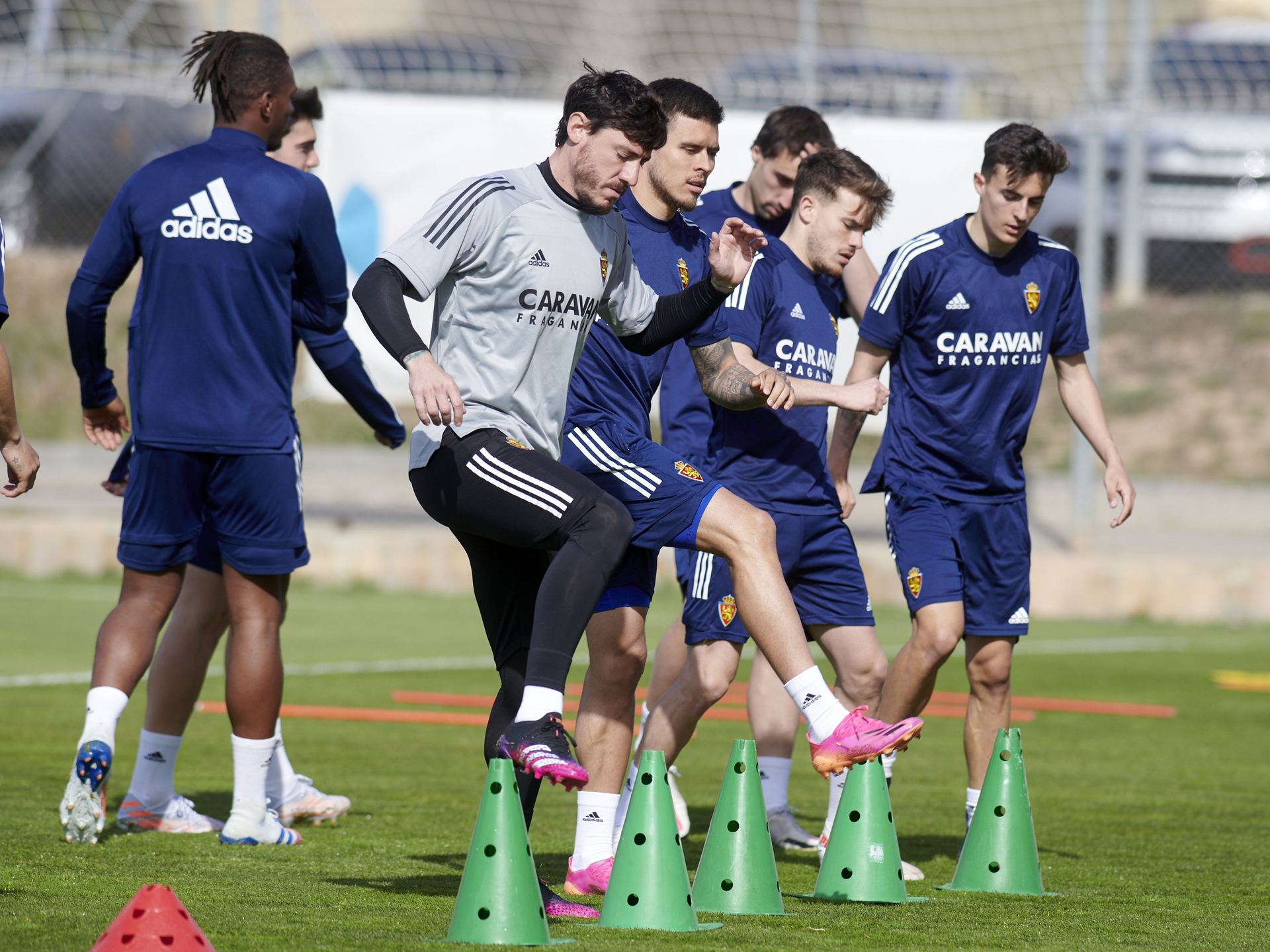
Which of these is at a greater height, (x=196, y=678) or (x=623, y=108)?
(x=623, y=108)

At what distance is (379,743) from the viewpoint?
23.9ft

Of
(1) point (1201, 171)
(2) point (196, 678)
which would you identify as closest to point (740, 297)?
(2) point (196, 678)

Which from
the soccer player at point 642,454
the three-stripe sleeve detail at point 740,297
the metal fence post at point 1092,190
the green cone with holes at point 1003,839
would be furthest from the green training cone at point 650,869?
the metal fence post at point 1092,190

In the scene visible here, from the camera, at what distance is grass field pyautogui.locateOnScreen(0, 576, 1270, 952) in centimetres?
392

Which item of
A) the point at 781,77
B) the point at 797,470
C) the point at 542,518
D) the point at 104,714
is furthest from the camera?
the point at 781,77

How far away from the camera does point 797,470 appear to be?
5.38m

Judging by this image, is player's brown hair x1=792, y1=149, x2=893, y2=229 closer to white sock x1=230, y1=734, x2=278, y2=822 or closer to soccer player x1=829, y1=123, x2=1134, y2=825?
soccer player x1=829, y1=123, x2=1134, y2=825

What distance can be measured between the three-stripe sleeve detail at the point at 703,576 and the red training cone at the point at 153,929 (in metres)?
2.55

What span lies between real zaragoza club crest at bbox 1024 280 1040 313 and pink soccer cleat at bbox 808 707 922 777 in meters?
1.96

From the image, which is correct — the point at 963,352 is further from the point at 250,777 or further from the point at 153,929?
the point at 153,929

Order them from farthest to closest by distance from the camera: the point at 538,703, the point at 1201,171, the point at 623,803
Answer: the point at 1201,171
the point at 623,803
the point at 538,703

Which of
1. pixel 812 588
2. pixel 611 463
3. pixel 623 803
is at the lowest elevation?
pixel 623 803

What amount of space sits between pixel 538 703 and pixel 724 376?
4.01 feet

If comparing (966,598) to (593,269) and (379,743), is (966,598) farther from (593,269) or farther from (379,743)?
(379,743)
